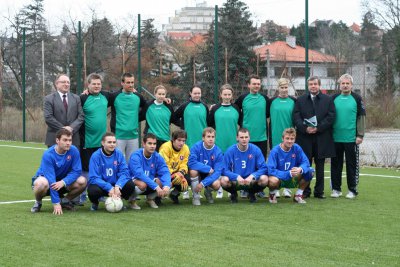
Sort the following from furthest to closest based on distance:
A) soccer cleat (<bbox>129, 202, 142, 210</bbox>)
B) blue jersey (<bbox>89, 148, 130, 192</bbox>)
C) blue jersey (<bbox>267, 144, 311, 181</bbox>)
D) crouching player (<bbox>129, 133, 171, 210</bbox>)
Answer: blue jersey (<bbox>267, 144, 311, 181</bbox>) → soccer cleat (<bbox>129, 202, 142, 210</bbox>) → crouching player (<bbox>129, 133, 171, 210</bbox>) → blue jersey (<bbox>89, 148, 130, 192</bbox>)

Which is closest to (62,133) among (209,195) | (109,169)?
(109,169)

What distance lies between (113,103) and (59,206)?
7.03ft

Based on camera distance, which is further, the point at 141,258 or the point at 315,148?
the point at 315,148

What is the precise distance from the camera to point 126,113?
982 centimetres

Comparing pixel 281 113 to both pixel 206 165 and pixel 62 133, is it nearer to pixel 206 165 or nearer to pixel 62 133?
pixel 206 165

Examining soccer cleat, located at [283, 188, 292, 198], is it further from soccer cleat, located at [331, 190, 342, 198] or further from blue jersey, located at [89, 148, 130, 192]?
blue jersey, located at [89, 148, 130, 192]

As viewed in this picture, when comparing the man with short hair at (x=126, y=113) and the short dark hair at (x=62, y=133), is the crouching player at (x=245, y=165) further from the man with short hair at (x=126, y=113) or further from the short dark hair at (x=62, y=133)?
the short dark hair at (x=62, y=133)

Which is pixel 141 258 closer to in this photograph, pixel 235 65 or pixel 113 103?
pixel 113 103

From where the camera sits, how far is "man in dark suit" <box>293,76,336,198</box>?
9.48 meters

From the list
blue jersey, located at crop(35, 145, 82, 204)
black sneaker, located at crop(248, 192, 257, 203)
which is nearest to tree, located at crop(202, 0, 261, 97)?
black sneaker, located at crop(248, 192, 257, 203)

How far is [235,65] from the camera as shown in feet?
56.2

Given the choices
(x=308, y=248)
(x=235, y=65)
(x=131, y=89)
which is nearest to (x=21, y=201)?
(x=131, y=89)

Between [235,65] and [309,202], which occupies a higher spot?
[235,65]

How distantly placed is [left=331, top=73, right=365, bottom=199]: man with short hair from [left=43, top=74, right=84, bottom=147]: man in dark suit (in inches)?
143
